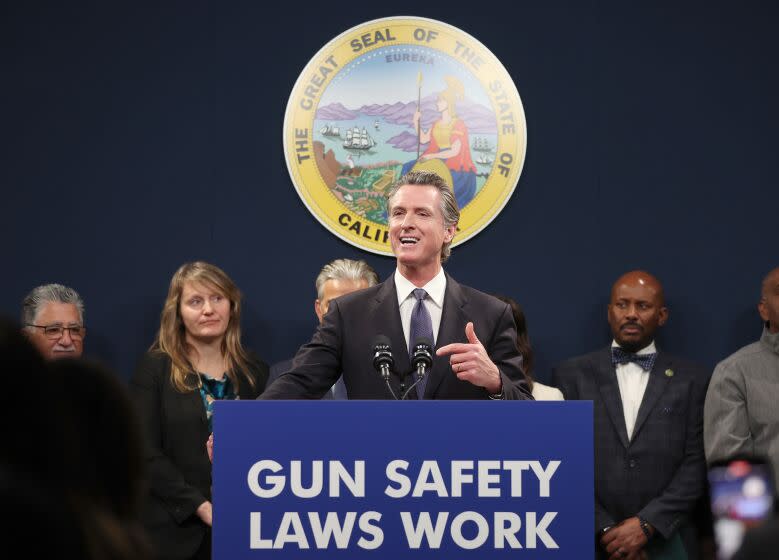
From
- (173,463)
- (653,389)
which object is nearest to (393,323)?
(173,463)

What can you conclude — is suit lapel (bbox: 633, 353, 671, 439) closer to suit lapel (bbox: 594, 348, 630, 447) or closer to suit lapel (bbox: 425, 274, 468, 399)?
suit lapel (bbox: 594, 348, 630, 447)

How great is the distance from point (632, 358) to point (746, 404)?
0.56 meters

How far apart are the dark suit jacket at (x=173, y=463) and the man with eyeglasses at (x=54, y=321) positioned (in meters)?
0.50

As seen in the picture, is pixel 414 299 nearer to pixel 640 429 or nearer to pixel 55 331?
pixel 640 429

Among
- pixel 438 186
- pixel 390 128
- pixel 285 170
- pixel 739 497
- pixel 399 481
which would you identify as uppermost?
pixel 390 128

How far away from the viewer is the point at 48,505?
987 millimetres

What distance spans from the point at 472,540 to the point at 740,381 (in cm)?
241

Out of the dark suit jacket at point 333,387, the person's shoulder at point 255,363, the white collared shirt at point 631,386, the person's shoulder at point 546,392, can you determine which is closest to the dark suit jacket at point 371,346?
the dark suit jacket at point 333,387

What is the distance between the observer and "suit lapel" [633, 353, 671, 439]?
4.59 metres

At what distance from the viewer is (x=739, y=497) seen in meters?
1.40

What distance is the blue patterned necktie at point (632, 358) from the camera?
4.76m

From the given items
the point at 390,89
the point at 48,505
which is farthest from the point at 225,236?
the point at 48,505

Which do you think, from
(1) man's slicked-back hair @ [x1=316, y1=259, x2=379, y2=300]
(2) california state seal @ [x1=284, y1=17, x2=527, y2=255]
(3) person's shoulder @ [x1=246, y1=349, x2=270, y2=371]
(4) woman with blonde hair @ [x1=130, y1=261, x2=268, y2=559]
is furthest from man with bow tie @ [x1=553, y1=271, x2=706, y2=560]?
(4) woman with blonde hair @ [x1=130, y1=261, x2=268, y2=559]

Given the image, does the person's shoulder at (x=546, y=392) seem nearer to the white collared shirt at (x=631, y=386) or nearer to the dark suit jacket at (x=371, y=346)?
the white collared shirt at (x=631, y=386)
